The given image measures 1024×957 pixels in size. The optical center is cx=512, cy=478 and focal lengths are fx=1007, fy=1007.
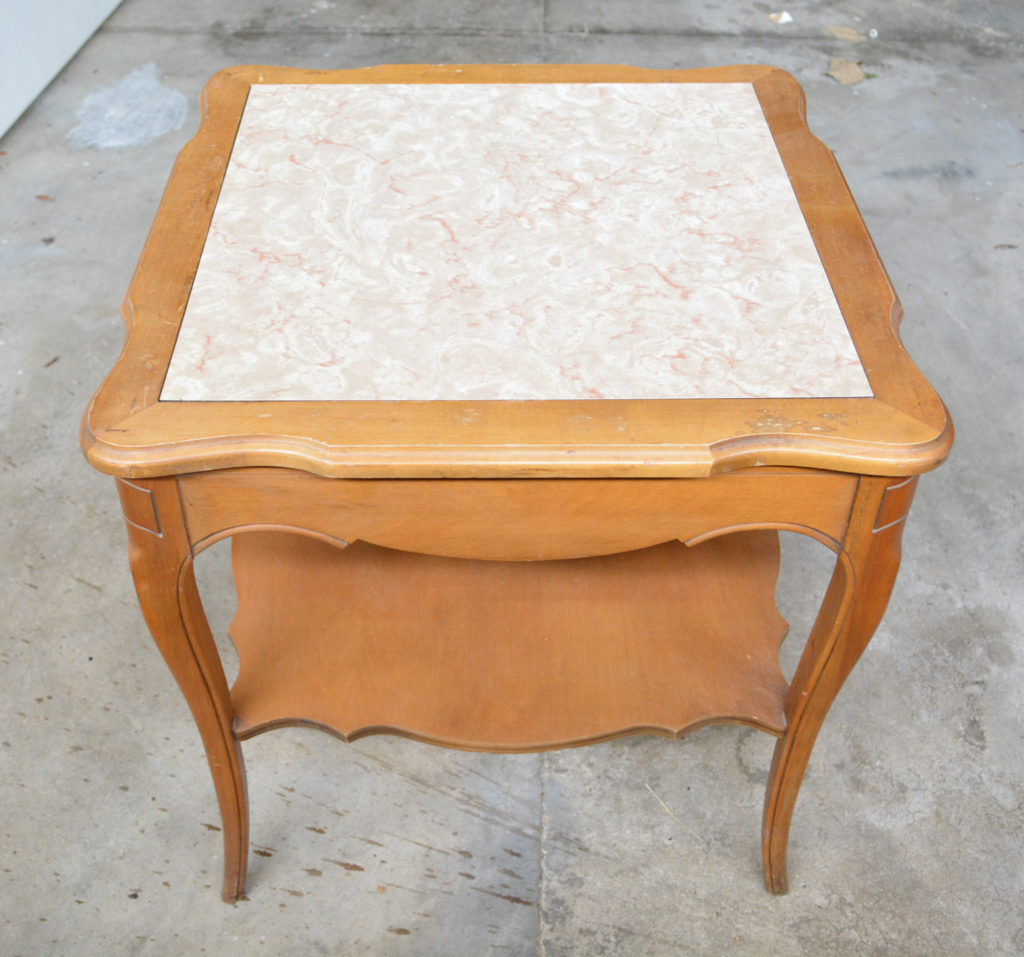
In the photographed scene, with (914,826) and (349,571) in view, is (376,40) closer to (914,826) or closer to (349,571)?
(349,571)

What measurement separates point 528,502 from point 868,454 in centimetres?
34

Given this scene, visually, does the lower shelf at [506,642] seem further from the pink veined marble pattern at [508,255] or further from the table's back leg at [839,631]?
the pink veined marble pattern at [508,255]

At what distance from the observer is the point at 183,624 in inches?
45.6

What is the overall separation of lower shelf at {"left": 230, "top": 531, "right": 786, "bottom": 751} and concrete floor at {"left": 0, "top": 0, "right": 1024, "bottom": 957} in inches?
11.9

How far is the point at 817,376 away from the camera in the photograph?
1.07 m

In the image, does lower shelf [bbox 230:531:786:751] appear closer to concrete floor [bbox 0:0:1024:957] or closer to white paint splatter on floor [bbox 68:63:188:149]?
concrete floor [bbox 0:0:1024:957]

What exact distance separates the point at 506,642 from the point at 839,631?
1.61 feet

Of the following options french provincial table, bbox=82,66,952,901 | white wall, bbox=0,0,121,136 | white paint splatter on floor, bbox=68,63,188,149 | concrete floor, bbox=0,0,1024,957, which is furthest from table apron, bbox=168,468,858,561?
white wall, bbox=0,0,121,136

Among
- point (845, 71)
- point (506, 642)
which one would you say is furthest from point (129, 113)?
point (506, 642)

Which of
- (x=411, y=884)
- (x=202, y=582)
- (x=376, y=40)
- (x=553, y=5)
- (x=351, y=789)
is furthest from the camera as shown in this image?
(x=553, y=5)

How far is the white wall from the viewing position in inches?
122

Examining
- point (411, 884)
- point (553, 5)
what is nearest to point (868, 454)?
point (411, 884)

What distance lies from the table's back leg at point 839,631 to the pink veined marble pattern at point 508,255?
12 centimetres

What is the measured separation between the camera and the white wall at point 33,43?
309cm
